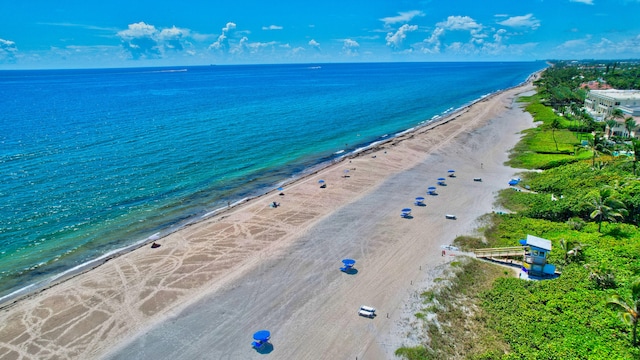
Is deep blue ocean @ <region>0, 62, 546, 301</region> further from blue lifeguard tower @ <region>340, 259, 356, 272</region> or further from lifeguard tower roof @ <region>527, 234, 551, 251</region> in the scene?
lifeguard tower roof @ <region>527, 234, 551, 251</region>

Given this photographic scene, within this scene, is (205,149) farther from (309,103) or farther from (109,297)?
(309,103)

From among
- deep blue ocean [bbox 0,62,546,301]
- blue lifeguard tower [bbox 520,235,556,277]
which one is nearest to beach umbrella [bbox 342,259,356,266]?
blue lifeguard tower [bbox 520,235,556,277]

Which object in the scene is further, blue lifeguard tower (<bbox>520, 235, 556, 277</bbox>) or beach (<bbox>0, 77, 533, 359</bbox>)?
blue lifeguard tower (<bbox>520, 235, 556, 277</bbox>)

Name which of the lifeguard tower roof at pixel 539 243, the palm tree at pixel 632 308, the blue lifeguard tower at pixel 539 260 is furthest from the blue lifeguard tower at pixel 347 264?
the palm tree at pixel 632 308

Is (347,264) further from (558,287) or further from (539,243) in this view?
(558,287)

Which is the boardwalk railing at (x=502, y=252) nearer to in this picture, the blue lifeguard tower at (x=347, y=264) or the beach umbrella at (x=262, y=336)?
the blue lifeguard tower at (x=347, y=264)

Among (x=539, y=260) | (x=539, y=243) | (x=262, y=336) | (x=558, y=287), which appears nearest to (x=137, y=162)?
(x=262, y=336)

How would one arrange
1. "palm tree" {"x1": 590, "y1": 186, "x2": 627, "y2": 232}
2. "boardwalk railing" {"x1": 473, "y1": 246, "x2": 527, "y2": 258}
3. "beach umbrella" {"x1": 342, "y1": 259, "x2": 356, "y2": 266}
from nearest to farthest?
"beach umbrella" {"x1": 342, "y1": 259, "x2": 356, "y2": 266} < "boardwalk railing" {"x1": 473, "y1": 246, "x2": 527, "y2": 258} < "palm tree" {"x1": 590, "y1": 186, "x2": 627, "y2": 232}
